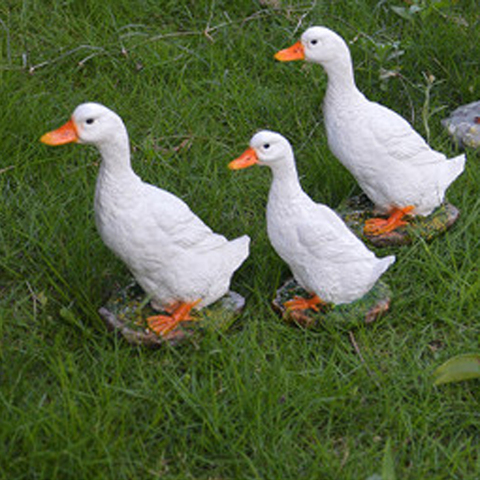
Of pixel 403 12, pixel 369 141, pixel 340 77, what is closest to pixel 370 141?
pixel 369 141

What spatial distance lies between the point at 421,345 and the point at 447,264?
16.6 inches

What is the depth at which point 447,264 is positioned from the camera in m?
3.37

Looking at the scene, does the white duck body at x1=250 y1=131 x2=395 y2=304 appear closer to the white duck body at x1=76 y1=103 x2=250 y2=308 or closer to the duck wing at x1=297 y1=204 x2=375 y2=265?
the duck wing at x1=297 y1=204 x2=375 y2=265

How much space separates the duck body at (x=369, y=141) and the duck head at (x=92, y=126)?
35.4 inches

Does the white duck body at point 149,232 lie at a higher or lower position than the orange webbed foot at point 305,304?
higher

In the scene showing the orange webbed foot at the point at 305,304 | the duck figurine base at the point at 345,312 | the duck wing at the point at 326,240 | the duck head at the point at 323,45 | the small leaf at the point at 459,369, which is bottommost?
the small leaf at the point at 459,369

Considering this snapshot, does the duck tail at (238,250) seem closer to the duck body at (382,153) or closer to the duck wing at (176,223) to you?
the duck wing at (176,223)

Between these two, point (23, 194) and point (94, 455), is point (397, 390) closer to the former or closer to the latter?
point (94, 455)

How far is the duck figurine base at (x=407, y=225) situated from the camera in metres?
3.40

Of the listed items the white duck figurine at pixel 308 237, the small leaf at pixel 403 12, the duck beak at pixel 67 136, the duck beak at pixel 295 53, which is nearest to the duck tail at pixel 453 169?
the white duck figurine at pixel 308 237

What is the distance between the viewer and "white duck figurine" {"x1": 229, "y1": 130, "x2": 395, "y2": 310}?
2.95 metres

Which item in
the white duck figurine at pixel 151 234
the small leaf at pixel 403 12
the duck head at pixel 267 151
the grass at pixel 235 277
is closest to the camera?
the grass at pixel 235 277

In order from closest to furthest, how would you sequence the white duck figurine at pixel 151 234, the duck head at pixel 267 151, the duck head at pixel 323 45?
the white duck figurine at pixel 151 234
the duck head at pixel 267 151
the duck head at pixel 323 45

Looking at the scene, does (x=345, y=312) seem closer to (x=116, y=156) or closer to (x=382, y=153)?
(x=382, y=153)
